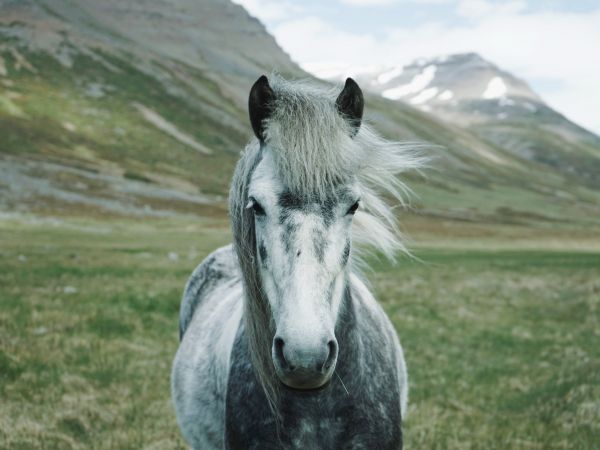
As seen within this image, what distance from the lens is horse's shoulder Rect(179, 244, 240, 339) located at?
756 centimetres

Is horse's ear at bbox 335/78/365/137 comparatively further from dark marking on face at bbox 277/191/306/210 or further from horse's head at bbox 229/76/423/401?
dark marking on face at bbox 277/191/306/210

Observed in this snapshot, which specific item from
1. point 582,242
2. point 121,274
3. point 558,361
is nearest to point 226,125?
point 582,242

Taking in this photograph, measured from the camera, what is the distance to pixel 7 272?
62.7 feet

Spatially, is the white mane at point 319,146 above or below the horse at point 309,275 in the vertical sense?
above

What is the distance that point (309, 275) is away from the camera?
Result: 3281 mm

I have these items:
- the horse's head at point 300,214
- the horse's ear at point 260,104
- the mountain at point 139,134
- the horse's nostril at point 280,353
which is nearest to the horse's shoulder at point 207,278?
the horse's head at point 300,214

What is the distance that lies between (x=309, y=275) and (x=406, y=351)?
9.79 meters

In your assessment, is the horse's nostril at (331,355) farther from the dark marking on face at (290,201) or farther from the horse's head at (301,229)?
the dark marking on face at (290,201)

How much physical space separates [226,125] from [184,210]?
70.1 m

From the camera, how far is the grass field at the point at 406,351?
7.26m

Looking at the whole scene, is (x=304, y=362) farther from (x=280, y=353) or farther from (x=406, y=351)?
(x=406, y=351)

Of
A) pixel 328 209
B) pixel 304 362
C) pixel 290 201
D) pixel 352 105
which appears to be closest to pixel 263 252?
pixel 290 201

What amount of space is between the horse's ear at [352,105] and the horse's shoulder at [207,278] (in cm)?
390

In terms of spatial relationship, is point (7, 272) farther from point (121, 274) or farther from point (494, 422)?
point (494, 422)
